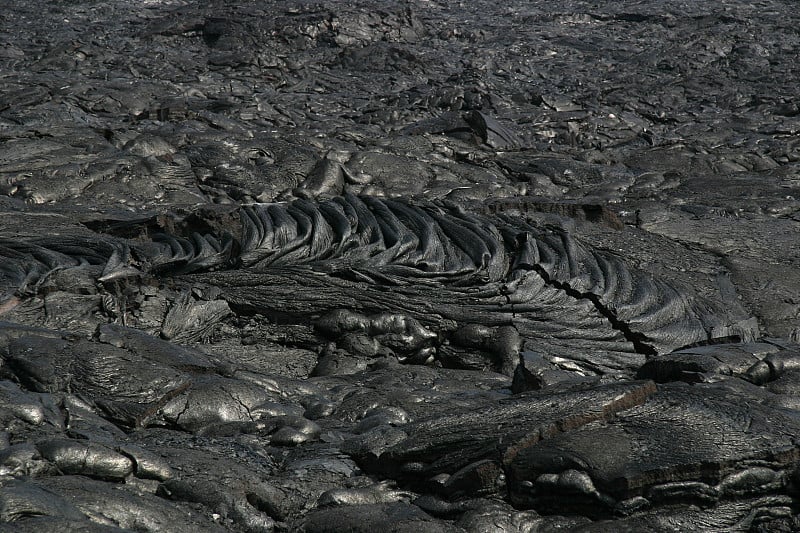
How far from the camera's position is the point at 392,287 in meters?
7.69

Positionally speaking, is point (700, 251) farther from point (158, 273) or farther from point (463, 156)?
point (158, 273)

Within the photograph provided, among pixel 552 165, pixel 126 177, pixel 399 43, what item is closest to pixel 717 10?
pixel 399 43

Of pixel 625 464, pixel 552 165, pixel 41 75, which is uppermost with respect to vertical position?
pixel 625 464

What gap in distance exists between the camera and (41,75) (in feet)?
46.2

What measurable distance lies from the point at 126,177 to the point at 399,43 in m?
8.49

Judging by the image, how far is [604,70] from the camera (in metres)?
16.8

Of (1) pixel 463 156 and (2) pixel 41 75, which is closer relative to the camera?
(1) pixel 463 156

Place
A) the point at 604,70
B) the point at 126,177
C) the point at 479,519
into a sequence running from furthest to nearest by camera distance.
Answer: the point at 604,70
the point at 126,177
the point at 479,519

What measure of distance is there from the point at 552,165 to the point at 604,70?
20.0ft

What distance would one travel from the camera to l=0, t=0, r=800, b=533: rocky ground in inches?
169

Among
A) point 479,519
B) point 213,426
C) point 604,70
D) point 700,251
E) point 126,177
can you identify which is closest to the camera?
Result: point 479,519

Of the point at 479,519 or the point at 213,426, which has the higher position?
the point at 479,519

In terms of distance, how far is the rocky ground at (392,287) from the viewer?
4.30 meters

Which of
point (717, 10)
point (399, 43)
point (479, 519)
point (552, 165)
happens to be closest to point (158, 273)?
point (479, 519)
